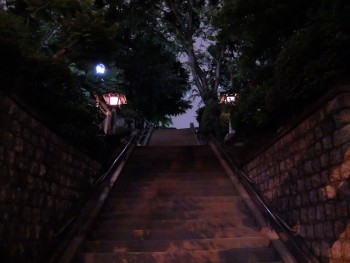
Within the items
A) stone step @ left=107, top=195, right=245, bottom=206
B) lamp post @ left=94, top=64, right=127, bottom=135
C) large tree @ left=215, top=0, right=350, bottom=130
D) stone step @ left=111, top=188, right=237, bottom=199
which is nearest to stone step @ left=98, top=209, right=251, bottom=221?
stone step @ left=107, top=195, right=245, bottom=206

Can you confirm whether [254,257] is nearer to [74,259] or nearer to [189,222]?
[189,222]

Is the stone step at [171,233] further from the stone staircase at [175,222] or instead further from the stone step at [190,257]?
the stone step at [190,257]

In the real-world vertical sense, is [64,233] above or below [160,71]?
below

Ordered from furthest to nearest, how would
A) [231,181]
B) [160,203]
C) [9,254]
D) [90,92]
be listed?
[90,92] → [231,181] → [160,203] → [9,254]

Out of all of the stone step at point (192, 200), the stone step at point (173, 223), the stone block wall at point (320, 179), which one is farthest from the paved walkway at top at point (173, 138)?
the stone block wall at point (320, 179)

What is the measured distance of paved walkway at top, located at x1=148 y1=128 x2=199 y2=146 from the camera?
15442 millimetres

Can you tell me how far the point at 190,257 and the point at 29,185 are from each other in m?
2.46

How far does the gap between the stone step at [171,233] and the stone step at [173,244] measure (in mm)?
234

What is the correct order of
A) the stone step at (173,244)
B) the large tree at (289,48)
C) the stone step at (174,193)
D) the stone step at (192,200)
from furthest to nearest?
the stone step at (174,193)
the stone step at (192,200)
the stone step at (173,244)
the large tree at (289,48)

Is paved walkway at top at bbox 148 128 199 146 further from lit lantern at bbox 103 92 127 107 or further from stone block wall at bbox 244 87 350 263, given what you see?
stone block wall at bbox 244 87 350 263

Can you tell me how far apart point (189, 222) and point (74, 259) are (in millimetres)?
2111

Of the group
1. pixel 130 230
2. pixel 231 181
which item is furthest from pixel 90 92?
pixel 130 230

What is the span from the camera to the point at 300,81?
4.86m

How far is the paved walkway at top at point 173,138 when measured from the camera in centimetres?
1544
